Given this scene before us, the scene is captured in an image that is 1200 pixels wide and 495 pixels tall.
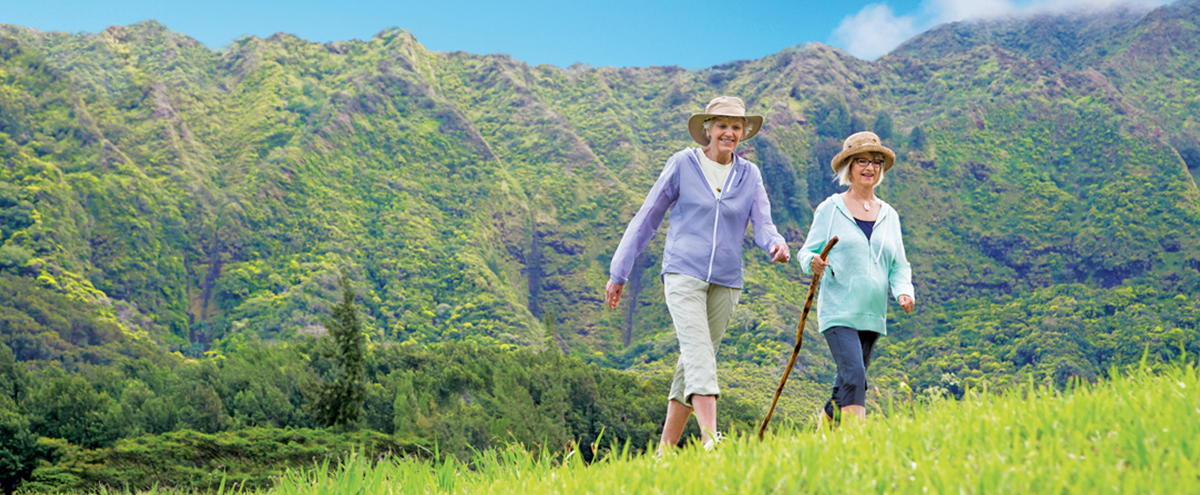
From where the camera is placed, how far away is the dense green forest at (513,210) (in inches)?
2687

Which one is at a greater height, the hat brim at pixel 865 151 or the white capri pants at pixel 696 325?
the hat brim at pixel 865 151

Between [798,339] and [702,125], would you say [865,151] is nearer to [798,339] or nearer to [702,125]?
[702,125]

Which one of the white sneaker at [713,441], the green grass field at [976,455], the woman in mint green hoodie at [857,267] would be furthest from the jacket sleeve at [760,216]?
the green grass field at [976,455]

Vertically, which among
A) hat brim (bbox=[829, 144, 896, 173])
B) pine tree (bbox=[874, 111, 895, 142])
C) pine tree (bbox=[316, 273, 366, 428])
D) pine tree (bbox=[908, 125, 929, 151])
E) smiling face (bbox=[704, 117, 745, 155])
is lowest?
pine tree (bbox=[316, 273, 366, 428])

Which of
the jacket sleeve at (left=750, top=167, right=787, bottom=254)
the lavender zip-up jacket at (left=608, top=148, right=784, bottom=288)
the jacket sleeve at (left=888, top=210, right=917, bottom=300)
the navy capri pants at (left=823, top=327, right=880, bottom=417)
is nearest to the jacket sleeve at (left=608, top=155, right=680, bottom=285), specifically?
the lavender zip-up jacket at (left=608, top=148, right=784, bottom=288)

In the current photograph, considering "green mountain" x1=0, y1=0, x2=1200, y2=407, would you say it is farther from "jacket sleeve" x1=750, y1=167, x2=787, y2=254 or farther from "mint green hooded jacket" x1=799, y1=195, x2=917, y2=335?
"mint green hooded jacket" x1=799, y1=195, x2=917, y2=335

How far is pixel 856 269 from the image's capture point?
488 centimetres

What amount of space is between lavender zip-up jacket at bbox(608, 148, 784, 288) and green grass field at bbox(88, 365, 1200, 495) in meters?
1.39

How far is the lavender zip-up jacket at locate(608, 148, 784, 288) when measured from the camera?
16.3 ft

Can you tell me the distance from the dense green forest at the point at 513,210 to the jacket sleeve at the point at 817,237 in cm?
3172

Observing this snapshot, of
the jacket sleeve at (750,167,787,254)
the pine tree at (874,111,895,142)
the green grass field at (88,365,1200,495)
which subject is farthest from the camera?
the pine tree at (874,111,895,142)

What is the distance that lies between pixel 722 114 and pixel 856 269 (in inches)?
46.5

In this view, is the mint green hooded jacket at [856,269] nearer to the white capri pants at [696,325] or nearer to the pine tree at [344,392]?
the white capri pants at [696,325]

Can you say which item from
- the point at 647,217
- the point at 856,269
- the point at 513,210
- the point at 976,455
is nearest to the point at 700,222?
the point at 647,217
